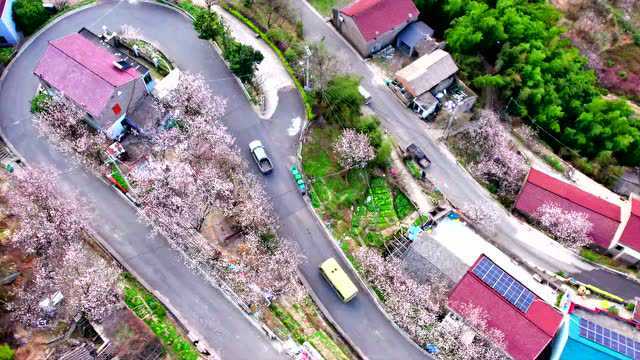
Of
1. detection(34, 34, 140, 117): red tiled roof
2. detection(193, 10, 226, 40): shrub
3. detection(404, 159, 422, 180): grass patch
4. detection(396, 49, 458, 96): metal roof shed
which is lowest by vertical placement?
detection(404, 159, 422, 180): grass patch

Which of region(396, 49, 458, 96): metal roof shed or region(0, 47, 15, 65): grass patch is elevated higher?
region(0, 47, 15, 65): grass patch

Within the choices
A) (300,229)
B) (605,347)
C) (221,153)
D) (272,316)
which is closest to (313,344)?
(272,316)

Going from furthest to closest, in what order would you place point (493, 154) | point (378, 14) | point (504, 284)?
point (378, 14)
point (493, 154)
point (504, 284)

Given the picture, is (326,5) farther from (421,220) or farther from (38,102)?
(38,102)

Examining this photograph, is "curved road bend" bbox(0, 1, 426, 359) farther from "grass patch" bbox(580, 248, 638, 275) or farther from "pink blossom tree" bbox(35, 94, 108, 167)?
"grass patch" bbox(580, 248, 638, 275)

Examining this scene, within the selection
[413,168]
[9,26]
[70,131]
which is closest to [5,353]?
[70,131]

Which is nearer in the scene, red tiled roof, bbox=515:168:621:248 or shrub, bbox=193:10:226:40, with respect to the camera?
red tiled roof, bbox=515:168:621:248

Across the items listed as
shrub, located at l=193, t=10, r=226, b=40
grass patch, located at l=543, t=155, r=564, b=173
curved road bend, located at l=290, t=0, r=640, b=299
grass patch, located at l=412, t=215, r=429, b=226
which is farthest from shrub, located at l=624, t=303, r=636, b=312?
shrub, located at l=193, t=10, r=226, b=40

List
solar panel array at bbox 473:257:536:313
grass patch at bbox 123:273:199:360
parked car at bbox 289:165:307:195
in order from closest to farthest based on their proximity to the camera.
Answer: grass patch at bbox 123:273:199:360 → solar panel array at bbox 473:257:536:313 → parked car at bbox 289:165:307:195
